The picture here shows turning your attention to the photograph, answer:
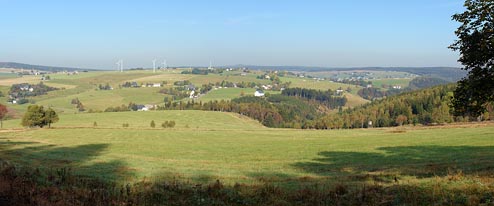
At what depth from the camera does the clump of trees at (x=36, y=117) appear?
108438mm

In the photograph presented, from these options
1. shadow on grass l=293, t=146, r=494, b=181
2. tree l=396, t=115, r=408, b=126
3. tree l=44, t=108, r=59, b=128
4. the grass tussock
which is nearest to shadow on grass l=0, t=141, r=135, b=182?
the grass tussock

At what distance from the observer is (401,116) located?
14788cm

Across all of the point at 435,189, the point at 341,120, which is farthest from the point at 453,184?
the point at 341,120

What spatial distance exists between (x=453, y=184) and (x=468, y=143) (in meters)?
38.1

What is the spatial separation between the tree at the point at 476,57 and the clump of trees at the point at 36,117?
11050 centimetres

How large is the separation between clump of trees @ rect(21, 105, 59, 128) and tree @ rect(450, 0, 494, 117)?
363 feet

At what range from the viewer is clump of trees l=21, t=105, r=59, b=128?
4269 inches

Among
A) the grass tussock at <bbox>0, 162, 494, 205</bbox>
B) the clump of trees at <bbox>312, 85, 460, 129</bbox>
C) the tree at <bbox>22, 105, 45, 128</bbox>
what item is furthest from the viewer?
the clump of trees at <bbox>312, 85, 460, 129</bbox>

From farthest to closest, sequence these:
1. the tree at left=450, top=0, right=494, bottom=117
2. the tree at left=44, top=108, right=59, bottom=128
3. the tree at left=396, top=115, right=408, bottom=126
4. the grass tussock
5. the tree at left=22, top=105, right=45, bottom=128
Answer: the tree at left=396, top=115, right=408, bottom=126, the tree at left=44, top=108, right=59, bottom=128, the tree at left=22, top=105, right=45, bottom=128, the tree at left=450, top=0, right=494, bottom=117, the grass tussock

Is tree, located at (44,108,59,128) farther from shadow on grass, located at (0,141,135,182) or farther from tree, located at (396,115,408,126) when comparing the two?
tree, located at (396,115,408,126)

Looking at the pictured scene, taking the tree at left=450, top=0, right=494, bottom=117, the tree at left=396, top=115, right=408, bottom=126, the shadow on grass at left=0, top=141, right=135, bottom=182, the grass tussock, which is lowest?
the tree at left=396, top=115, right=408, bottom=126

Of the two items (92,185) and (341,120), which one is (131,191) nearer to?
(92,185)

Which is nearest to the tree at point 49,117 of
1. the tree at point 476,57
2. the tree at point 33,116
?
the tree at point 33,116

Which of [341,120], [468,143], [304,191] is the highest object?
[304,191]
